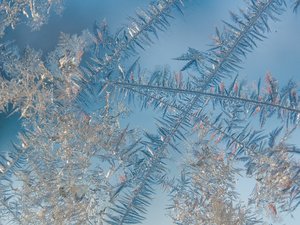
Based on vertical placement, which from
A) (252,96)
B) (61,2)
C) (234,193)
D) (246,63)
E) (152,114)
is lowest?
(234,193)

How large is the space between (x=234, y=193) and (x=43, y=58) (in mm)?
1277

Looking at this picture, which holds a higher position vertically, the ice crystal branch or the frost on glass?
the ice crystal branch

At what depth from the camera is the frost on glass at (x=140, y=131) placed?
5.82ft

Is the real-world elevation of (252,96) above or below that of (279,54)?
below

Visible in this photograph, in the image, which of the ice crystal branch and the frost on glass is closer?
the frost on glass

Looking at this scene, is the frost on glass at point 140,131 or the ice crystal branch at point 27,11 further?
the ice crystal branch at point 27,11

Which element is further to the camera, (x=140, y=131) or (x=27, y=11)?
(x=27, y=11)

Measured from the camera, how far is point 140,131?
2215mm

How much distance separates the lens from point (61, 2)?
253 centimetres

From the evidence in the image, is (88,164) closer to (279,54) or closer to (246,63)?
(246,63)

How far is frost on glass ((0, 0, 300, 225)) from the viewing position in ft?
5.82

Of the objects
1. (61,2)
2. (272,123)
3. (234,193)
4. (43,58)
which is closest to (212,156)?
(234,193)

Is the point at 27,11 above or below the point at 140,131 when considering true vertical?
above

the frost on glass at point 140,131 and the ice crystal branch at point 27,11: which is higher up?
the ice crystal branch at point 27,11
